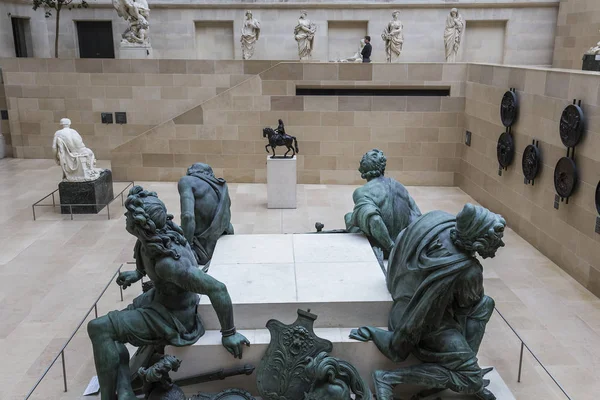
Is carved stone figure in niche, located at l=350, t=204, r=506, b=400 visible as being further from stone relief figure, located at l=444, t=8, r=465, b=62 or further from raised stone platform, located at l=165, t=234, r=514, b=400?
stone relief figure, located at l=444, t=8, r=465, b=62

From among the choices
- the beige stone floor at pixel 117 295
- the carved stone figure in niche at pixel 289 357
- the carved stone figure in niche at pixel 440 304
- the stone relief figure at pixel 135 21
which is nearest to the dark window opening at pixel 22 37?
the stone relief figure at pixel 135 21

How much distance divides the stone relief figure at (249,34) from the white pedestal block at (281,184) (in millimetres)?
9326

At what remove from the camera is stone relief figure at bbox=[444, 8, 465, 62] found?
18875mm

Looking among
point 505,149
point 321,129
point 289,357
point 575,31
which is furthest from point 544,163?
point 575,31

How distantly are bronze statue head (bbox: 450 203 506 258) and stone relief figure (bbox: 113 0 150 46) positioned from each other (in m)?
14.9

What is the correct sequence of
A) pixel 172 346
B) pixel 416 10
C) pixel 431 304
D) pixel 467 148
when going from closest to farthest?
1. pixel 431 304
2. pixel 172 346
3. pixel 467 148
4. pixel 416 10

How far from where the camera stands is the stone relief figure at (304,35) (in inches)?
727

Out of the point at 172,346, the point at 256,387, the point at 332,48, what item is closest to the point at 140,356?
the point at 172,346

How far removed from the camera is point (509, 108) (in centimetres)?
988

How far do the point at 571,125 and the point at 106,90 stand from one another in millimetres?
11988

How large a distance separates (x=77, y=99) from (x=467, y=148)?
1060cm

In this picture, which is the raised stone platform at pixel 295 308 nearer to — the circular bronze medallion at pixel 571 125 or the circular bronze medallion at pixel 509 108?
the circular bronze medallion at pixel 571 125

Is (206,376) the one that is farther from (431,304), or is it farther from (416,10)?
(416,10)

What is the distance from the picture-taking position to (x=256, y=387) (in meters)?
4.42
